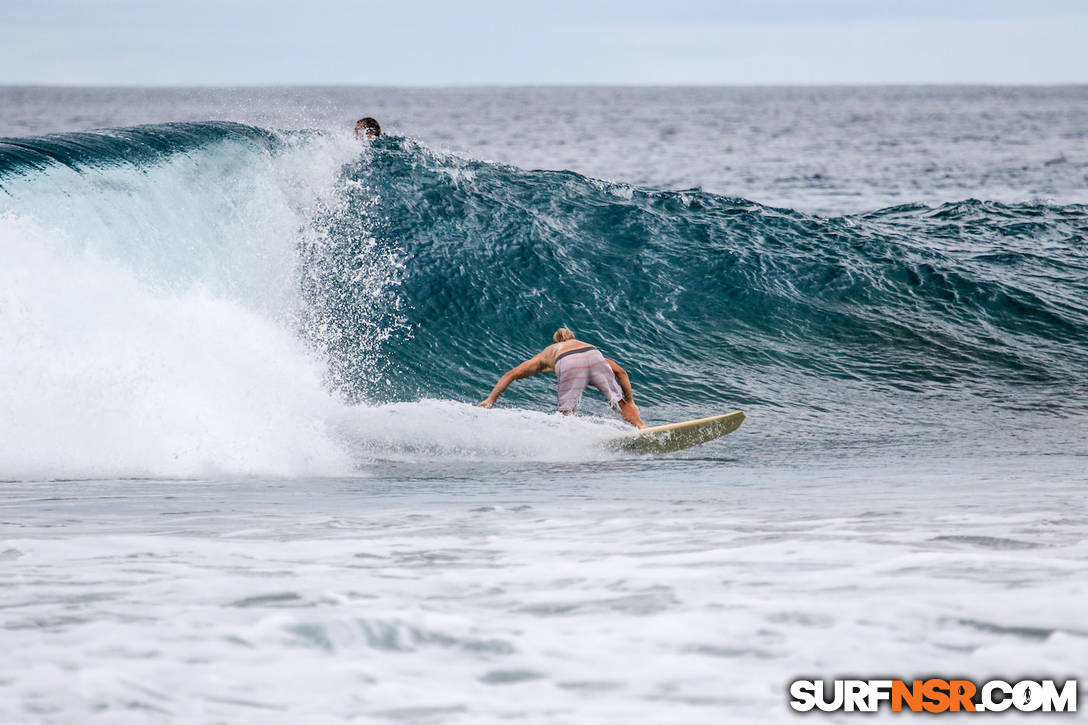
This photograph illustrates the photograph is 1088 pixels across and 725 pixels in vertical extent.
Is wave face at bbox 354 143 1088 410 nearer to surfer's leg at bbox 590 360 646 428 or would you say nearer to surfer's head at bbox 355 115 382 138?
surfer's head at bbox 355 115 382 138

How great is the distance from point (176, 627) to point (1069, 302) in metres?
14.4

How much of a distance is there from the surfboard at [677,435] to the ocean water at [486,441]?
0.19 meters

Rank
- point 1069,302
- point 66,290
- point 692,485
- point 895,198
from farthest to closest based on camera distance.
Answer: point 895,198 < point 1069,302 < point 66,290 < point 692,485

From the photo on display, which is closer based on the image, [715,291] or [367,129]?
[715,291]

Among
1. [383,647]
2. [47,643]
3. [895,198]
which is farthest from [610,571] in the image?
[895,198]

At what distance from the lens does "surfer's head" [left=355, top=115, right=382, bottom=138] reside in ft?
58.9

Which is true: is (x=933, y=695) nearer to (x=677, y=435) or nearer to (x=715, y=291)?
(x=677, y=435)

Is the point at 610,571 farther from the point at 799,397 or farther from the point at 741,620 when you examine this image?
the point at 799,397

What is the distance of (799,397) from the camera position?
1255 cm

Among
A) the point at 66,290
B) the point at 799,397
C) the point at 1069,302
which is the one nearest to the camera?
the point at 66,290

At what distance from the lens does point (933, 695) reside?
405cm

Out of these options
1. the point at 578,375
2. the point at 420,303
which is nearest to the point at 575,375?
the point at 578,375

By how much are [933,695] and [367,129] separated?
1541 cm

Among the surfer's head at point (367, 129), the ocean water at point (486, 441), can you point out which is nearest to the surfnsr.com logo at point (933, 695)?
the ocean water at point (486, 441)
